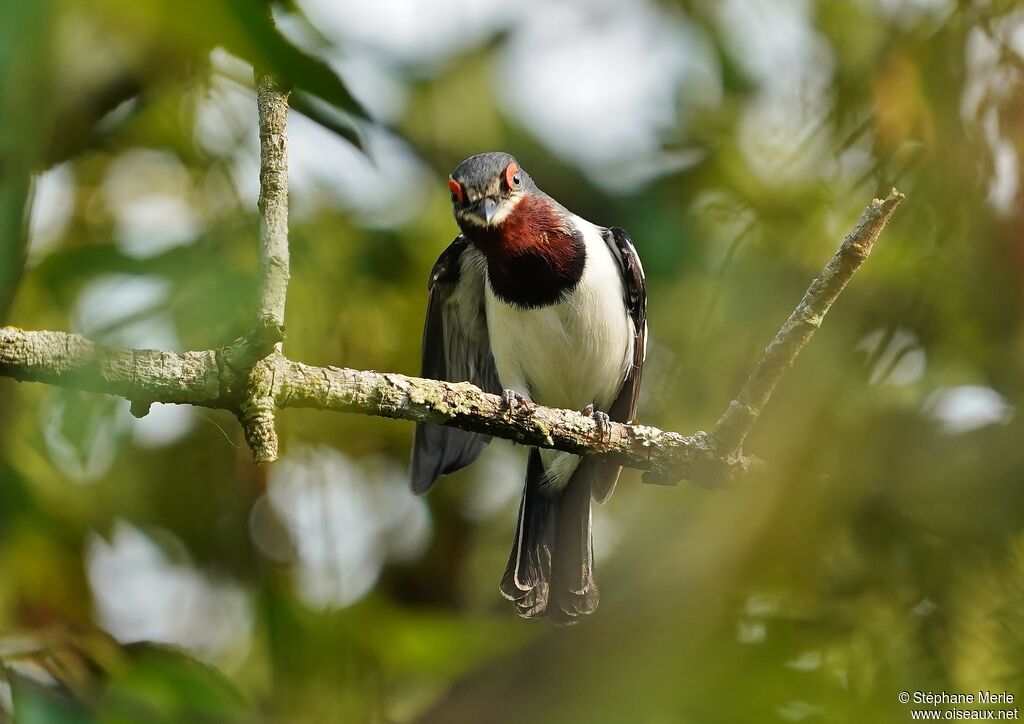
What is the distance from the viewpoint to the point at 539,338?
4.91 meters

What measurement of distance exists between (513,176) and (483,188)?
230mm

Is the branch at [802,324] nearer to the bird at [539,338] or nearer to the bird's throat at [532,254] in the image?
the bird at [539,338]

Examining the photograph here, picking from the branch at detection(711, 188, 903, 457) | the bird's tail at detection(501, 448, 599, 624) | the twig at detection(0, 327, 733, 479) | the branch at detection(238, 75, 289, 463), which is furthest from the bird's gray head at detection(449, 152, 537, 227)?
the branch at detection(238, 75, 289, 463)

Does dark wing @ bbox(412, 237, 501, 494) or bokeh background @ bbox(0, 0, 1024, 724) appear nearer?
bokeh background @ bbox(0, 0, 1024, 724)

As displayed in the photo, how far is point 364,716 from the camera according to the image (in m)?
2.94

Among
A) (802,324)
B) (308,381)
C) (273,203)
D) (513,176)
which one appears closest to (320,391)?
(308,381)

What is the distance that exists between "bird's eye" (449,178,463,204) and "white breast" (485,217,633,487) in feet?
2.08

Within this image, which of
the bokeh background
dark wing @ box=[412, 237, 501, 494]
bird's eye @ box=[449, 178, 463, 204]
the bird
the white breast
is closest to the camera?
the bokeh background

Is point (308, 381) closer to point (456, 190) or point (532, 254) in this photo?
point (456, 190)

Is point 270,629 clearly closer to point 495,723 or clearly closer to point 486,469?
point 495,723

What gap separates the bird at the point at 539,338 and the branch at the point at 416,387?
97 cm

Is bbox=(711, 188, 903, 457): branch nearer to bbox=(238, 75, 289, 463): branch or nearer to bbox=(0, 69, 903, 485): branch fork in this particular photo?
bbox=(0, 69, 903, 485): branch fork

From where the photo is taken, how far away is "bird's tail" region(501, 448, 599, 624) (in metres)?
4.64

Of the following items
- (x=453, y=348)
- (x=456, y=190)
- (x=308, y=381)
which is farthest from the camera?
(x=453, y=348)
